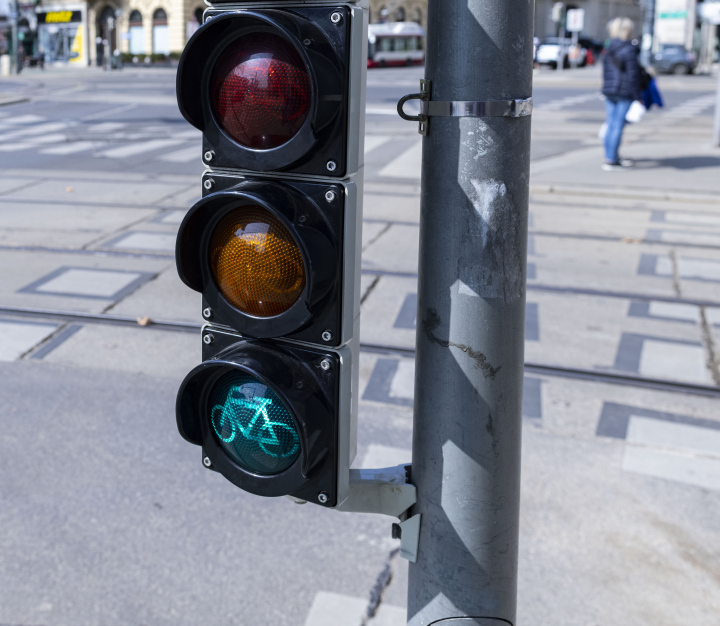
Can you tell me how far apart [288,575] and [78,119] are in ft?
66.4

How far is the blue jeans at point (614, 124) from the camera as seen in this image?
1226 centimetres

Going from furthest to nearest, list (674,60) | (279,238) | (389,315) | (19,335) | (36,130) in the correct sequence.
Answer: (674,60)
(36,130)
(389,315)
(19,335)
(279,238)

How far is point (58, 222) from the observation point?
30.7ft

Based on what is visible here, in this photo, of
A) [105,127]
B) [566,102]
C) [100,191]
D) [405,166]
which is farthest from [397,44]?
[100,191]

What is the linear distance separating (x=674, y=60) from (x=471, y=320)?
4838 cm

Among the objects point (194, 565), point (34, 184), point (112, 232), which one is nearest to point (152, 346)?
point (194, 565)

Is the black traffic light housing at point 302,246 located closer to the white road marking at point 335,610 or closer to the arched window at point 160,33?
the white road marking at point 335,610

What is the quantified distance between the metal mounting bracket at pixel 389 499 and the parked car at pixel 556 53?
172ft

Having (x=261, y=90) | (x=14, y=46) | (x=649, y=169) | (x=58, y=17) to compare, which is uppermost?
(x=58, y=17)

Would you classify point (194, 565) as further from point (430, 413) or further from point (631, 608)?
point (430, 413)

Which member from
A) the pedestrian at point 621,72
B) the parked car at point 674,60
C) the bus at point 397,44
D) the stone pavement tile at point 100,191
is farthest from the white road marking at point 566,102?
the bus at point 397,44

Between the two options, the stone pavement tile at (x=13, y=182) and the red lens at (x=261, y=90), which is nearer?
the red lens at (x=261, y=90)

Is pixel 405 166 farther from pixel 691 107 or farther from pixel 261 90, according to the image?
pixel 691 107

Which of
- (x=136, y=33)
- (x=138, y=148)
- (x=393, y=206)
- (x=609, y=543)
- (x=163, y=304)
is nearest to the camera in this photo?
(x=609, y=543)
